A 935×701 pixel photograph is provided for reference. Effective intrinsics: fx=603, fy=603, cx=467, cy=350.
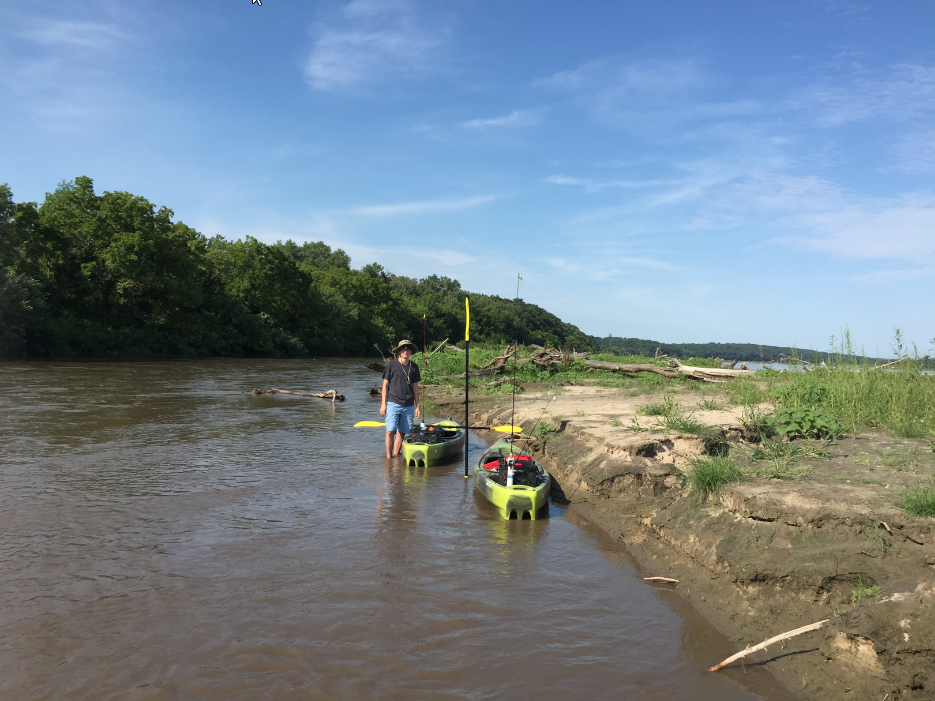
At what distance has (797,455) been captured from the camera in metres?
7.55

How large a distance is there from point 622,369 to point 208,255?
137 feet

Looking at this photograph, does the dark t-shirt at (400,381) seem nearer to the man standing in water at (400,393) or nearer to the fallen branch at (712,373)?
the man standing in water at (400,393)

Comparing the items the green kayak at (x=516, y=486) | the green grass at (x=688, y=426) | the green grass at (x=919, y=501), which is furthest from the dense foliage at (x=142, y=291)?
the green grass at (x=919, y=501)

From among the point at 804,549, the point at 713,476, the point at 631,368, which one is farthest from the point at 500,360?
the point at 804,549

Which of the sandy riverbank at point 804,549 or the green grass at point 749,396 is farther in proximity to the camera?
the green grass at point 749,396

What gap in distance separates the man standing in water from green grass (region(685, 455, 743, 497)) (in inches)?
204

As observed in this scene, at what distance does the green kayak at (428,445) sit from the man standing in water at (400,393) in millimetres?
297

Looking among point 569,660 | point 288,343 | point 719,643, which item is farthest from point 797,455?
point 288,343

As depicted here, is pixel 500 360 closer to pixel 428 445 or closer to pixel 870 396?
pixel 428 445

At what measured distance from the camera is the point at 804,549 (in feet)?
16.9

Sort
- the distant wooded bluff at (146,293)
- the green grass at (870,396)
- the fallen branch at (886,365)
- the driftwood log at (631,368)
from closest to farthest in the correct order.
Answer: the green grass at (870,396), the fallen branch at (886,365), the driftwood log at (631,368), the distant wooded bluff at (146,293)

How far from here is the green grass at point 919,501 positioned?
5.02 meters

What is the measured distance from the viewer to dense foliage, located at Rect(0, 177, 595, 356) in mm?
33844

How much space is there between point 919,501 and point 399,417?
7.79m
